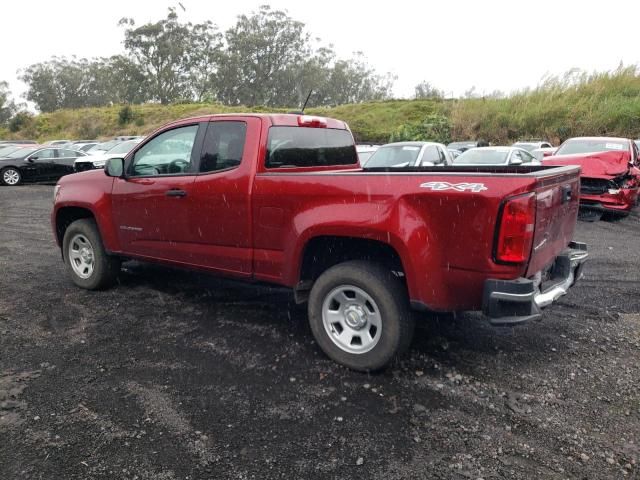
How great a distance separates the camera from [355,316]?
3.61 metres

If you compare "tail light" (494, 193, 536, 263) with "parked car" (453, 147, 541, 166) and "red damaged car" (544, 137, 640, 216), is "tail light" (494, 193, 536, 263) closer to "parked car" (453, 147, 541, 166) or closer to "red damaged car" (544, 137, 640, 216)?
"red damaged car" (544, 137, 640, 216)

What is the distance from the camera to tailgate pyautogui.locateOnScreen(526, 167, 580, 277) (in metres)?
3.11

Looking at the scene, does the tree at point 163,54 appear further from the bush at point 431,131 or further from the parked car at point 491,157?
the parked car at point 491,157

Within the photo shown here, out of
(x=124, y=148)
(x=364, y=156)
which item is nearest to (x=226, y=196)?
(x=364, y=156)

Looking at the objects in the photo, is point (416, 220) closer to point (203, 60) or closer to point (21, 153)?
point (21, 153)

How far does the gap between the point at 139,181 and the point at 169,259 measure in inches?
31.5

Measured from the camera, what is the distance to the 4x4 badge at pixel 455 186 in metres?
2.96

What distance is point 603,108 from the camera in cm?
2298

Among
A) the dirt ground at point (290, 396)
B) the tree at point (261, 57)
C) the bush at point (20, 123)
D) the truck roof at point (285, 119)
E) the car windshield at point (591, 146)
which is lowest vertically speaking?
the dirt ground at point (290, 396)

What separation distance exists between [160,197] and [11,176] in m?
16.7

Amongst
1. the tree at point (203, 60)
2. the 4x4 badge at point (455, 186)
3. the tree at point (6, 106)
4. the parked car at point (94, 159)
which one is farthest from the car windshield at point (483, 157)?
the tree at point (6, 106)

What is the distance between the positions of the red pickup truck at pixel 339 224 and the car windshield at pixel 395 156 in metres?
6.13

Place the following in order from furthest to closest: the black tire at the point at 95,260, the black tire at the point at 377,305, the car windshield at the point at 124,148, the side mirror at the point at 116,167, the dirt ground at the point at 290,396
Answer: the car windshield at the point at 124,148 < the black tire at the point at 95,260 < the side mirror at the point at 116,167 < the black tire at the point at 377,305 < the dirt ground at the point at 290,396

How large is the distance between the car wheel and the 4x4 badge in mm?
19038
